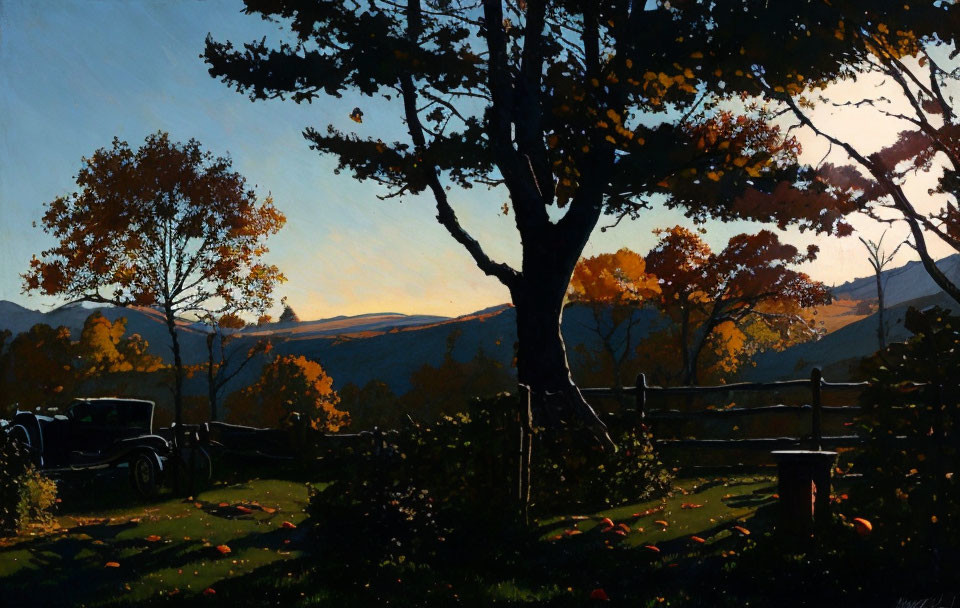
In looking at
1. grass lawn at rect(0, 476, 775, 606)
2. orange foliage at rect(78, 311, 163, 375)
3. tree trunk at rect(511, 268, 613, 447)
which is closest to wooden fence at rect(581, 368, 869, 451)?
tree trunk at rect(511, 268, 613, 447)

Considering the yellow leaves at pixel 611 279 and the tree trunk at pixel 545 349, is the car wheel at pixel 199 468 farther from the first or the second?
the yellow leaves at pixel 611 279

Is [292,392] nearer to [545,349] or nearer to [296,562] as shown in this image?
[545,349]

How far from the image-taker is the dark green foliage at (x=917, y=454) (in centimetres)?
667

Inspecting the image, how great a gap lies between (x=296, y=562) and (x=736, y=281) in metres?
32.3

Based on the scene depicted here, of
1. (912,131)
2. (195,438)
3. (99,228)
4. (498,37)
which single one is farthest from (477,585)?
(99,228)

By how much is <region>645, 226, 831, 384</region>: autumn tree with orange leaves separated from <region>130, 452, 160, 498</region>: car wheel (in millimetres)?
25599

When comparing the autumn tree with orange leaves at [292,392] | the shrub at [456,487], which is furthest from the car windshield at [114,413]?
the autumn tree with orange leaves at [292,392]

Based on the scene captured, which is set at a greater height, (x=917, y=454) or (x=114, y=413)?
(x=917, y=454)

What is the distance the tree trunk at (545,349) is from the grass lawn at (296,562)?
194 centimetres

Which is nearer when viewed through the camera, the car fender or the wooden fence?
the wooden fence

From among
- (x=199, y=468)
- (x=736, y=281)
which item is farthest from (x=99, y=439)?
(x=736, y=281)

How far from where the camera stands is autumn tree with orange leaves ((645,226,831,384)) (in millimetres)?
37656

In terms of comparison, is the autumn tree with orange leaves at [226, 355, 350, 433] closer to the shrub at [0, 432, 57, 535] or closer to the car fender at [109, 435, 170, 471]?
the car fender at [109, 435, 170, 471]

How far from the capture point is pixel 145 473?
1543cm
